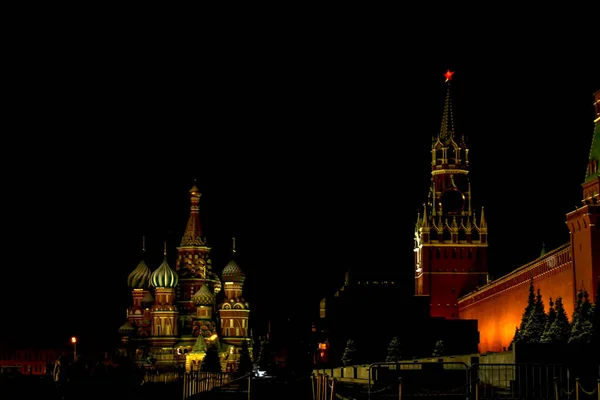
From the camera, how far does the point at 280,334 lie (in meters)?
108

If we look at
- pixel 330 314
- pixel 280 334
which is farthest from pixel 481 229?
pixel 280 334

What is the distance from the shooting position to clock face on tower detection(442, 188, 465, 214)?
94.9 m

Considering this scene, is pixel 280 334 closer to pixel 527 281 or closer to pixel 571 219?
pixel 527 281

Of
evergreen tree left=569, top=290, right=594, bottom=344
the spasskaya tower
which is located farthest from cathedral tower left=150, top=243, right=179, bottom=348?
evergreen tree left=569, top=290, right=594, bottom=344

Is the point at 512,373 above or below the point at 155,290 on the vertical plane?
below

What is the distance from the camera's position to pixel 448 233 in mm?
93188

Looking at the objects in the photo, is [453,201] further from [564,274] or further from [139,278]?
[564,274]

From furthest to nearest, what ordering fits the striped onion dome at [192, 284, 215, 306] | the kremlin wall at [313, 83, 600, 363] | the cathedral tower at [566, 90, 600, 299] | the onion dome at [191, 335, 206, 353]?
1. the striped onion dome at [192, 284, 215, 306]
2. the onion dome at [191, 335, 206, 353]
3. the kremlin wall at [313, 83, 600, 363]
4. the cathedral tower at [566, 90, 600, 299]

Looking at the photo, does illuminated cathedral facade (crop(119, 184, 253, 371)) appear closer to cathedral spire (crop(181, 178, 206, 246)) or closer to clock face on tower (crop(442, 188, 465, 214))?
cathedral spire (crop(181, 178, 206, 246))

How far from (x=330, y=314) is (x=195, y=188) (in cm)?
2003

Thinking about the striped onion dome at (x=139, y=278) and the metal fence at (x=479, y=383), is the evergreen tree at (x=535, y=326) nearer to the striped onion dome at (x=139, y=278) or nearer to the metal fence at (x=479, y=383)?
the metal fence at (x=479, y=383)

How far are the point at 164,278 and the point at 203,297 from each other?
3469 millimetres

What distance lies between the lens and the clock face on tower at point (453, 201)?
94938 millimetres

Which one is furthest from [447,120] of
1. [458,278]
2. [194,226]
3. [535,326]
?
[535,326]
